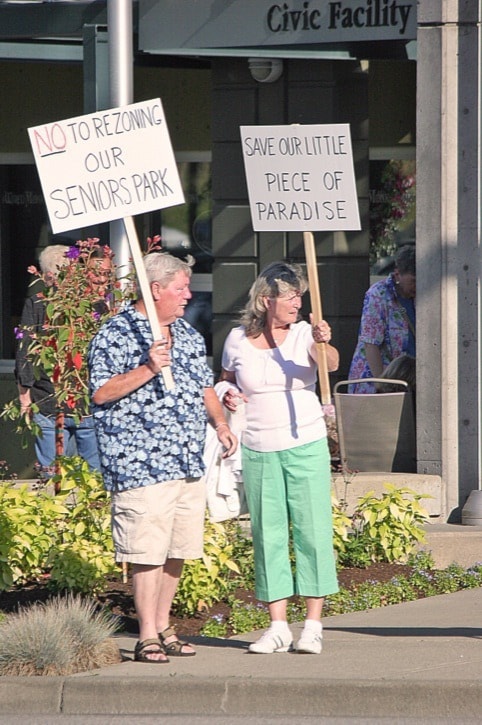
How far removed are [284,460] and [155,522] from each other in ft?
2.37

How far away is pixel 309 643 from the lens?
6734 millimetres

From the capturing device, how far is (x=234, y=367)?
6.98 m

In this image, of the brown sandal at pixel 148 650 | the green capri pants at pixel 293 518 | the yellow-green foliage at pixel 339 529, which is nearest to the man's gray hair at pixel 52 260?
the yellow-green foliage at pixel 339 529

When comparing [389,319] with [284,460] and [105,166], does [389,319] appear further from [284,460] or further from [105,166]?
[105,166]

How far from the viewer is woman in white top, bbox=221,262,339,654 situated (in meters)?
6.81

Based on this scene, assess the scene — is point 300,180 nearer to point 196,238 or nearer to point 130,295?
point 130,295

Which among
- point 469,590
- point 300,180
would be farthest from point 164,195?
point 469,590

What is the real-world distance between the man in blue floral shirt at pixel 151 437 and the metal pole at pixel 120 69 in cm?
238

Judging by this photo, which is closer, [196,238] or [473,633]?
[473,633]

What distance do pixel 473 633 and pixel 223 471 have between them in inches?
61.2

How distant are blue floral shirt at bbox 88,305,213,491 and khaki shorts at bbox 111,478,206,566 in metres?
0.06

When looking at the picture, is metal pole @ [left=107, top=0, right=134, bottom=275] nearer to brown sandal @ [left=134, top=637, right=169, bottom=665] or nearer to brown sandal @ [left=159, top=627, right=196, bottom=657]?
brown sandal @ [left=159, top=627, right=196, bottom=657]

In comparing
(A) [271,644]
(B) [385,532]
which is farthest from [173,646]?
(B) [385,532]

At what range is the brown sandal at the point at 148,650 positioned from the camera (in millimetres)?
6602
